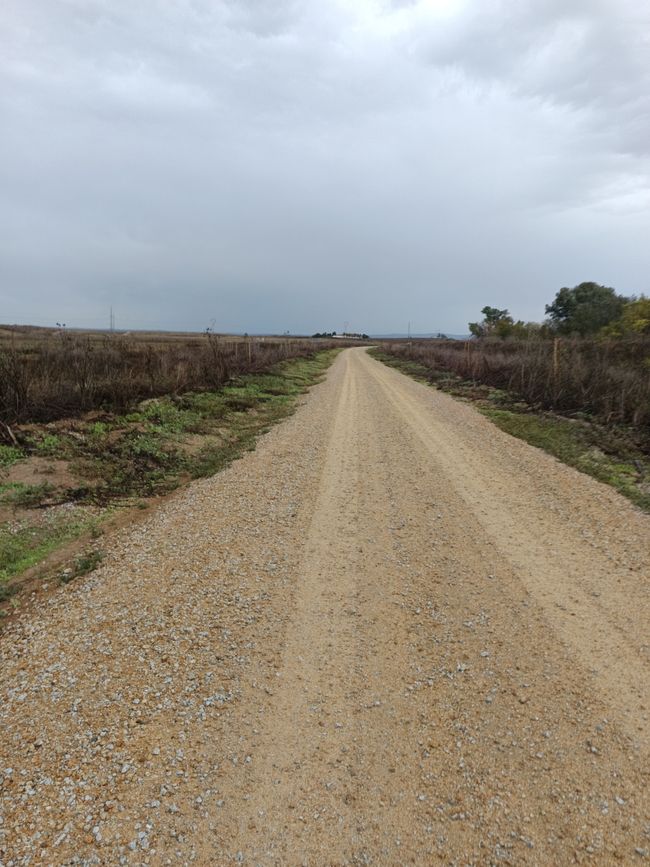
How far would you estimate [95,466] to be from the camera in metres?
7.55

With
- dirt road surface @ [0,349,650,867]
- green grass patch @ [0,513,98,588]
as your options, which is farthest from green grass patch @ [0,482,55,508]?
dirt road surface @ [0,349,650,867]

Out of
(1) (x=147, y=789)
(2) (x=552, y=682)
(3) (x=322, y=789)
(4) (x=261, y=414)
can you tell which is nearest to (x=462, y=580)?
(2) (x=552, y=682)

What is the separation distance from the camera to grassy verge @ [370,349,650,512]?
7059 millimetres

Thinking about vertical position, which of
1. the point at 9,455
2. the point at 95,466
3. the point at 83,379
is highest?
the point at 83,379

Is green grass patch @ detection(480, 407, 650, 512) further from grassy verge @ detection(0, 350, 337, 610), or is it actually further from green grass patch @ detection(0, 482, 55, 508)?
green grass patch @ detection(0, 482, 55, 508)

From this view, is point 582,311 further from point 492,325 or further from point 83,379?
point 83,379

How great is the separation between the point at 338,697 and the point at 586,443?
8805 millimetres

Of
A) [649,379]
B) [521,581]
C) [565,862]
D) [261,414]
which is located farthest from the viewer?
[261,414]

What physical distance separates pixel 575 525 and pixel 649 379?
846 centimetres

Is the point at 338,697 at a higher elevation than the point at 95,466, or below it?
below

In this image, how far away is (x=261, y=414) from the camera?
532 inches

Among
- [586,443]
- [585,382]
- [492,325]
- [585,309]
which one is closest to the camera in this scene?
[586,443]

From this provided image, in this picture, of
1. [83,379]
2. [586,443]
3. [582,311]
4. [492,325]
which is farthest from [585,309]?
[83,379]

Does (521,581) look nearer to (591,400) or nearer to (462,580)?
(462,580)
